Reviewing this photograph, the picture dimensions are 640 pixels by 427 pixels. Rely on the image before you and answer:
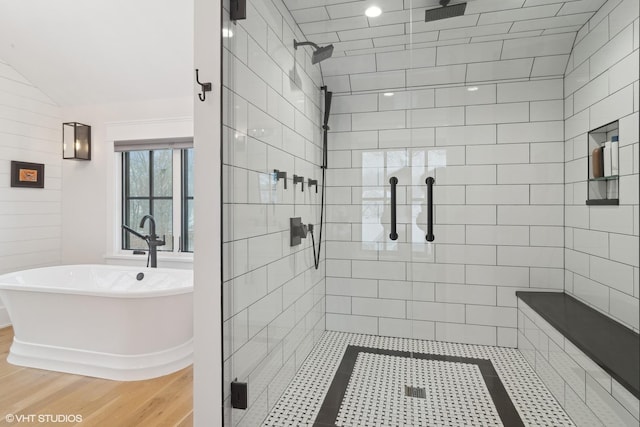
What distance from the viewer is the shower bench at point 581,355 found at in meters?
1.19

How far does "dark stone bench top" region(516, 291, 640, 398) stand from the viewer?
3.82 ft

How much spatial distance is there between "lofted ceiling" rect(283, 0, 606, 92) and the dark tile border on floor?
5.44ft

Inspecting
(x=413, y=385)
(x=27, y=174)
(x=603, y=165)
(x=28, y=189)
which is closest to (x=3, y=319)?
(x=28, y=189)

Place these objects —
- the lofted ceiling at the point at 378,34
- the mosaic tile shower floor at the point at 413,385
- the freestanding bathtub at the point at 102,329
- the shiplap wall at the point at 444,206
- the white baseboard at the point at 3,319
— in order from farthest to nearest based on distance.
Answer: the white baseboard at the point at 3,319, the freestanding bathtub at the point at 102,329, the shiplap wall at the point at 444,206, the lofted ceiling at the point at 378,34, the mosaic tile shower floor at the point at 413,385

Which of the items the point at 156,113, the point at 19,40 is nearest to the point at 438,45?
the point at 156,113

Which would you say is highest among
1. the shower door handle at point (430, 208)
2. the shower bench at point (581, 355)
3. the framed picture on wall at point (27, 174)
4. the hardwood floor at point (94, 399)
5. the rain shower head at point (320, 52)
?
the rain shower head at point (320, 52)

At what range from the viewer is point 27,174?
368 cm

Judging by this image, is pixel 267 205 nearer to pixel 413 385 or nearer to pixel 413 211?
pixel 413 211

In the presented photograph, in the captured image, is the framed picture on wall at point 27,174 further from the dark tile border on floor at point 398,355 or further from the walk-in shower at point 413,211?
the dark tile border on floor at point 398,355

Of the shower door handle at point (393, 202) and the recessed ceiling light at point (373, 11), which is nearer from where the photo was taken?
the recessed ceiling light at point (373, 11)

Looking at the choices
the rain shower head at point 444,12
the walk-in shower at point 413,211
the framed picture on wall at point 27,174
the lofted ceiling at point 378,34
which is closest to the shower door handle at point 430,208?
the walk-in shower at point 413,211

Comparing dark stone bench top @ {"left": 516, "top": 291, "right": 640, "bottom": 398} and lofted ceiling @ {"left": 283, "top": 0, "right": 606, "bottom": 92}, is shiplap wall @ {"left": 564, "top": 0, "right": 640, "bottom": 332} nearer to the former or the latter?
dark stone bench top @ {"left": 516, "top": 291, "right": 640, "bottom": 398}

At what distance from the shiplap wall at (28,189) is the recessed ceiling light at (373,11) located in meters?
3.75

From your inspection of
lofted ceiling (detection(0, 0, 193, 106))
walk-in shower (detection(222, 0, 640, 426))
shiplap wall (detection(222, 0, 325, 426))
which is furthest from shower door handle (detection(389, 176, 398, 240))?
lofted ceiling (detection(0, 0, 193, 106))
